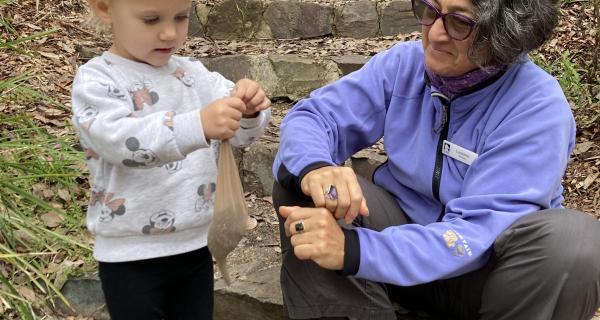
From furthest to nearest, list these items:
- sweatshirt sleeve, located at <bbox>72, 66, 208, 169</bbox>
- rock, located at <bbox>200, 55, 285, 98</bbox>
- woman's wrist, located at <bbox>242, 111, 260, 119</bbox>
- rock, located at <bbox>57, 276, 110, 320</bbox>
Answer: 1. rock, located at <bbox>200, 55, 285, 98</bbox>
2. rock, located at <bbox>57, 276, 110, 320</bbox>
3. woman's wrist, located at <bbox>242, 111, 260, 119</bbox>
4. sweatshirt sleeve, located at <bbox>72, 66, 208, 169</bbox>

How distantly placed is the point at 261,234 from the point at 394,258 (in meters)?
1.29

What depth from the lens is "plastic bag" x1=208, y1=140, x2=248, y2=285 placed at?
1438 mm

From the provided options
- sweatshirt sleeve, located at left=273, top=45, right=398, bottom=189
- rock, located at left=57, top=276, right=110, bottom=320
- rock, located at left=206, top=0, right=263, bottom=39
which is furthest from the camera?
rock, located at left=206, top=0, right=263, bottom=39

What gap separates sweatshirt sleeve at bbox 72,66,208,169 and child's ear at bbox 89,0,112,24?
0.17 meters

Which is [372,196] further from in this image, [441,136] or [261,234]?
[261,234]

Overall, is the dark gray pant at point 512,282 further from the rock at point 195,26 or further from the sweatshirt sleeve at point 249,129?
the rock at point 195,26

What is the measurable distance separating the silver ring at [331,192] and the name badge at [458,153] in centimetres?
41

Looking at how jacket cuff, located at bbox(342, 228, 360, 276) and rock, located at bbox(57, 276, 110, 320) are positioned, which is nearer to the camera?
jacket cuff, located at bbox(342, 228, 360, 276)

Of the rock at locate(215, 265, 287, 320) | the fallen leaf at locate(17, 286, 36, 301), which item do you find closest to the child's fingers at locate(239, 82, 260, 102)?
the rock at locate(215, 265, 287, 320)

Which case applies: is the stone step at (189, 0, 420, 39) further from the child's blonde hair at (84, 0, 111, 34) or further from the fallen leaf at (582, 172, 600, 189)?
the child's blonde hair at (84, 0, 111, 34)

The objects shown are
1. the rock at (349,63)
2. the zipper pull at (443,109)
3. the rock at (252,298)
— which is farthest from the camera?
the rock at (349,63)

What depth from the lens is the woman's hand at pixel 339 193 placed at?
1.48m

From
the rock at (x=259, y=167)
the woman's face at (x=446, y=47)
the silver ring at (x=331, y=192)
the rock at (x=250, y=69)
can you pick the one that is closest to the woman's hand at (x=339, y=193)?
the silver ring at (x=331, y=192)

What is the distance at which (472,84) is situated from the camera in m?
1.69
